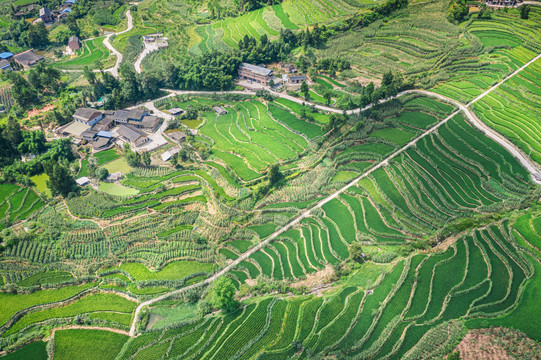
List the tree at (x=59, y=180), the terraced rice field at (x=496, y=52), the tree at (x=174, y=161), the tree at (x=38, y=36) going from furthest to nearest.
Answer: the tree at (x=38, y=36) < the terraced rice field at (x=496, y=52) < the tree at (x=174, y=161) < the tree at (x=59, y=180)

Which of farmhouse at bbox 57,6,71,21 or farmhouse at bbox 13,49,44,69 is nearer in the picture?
farmhouse at bbox 13,49,44,69

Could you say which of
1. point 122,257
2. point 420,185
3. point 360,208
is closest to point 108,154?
point 122,257

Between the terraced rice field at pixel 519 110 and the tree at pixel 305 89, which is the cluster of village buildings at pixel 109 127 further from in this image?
the terraced rice field at pixel 519 110

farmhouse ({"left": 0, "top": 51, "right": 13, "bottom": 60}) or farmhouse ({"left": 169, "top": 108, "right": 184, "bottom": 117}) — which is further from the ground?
farmhouse ({"left": 0, "top": 51, "right": 13, "bottom": 60})

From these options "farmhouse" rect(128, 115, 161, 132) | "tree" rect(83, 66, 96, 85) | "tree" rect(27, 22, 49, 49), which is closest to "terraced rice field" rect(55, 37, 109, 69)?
"tree" rect(27, 22, 49, 49)

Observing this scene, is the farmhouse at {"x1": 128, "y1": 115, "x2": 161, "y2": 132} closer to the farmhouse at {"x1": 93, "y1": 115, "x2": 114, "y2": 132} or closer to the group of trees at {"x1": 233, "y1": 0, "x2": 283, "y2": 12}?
the farmhouse at {"x1": 93, "y1": 115, "x2": 114, "y2": 132}

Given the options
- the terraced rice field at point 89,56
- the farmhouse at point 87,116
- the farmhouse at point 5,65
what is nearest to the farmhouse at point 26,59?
the farmhouse at point 5,65
